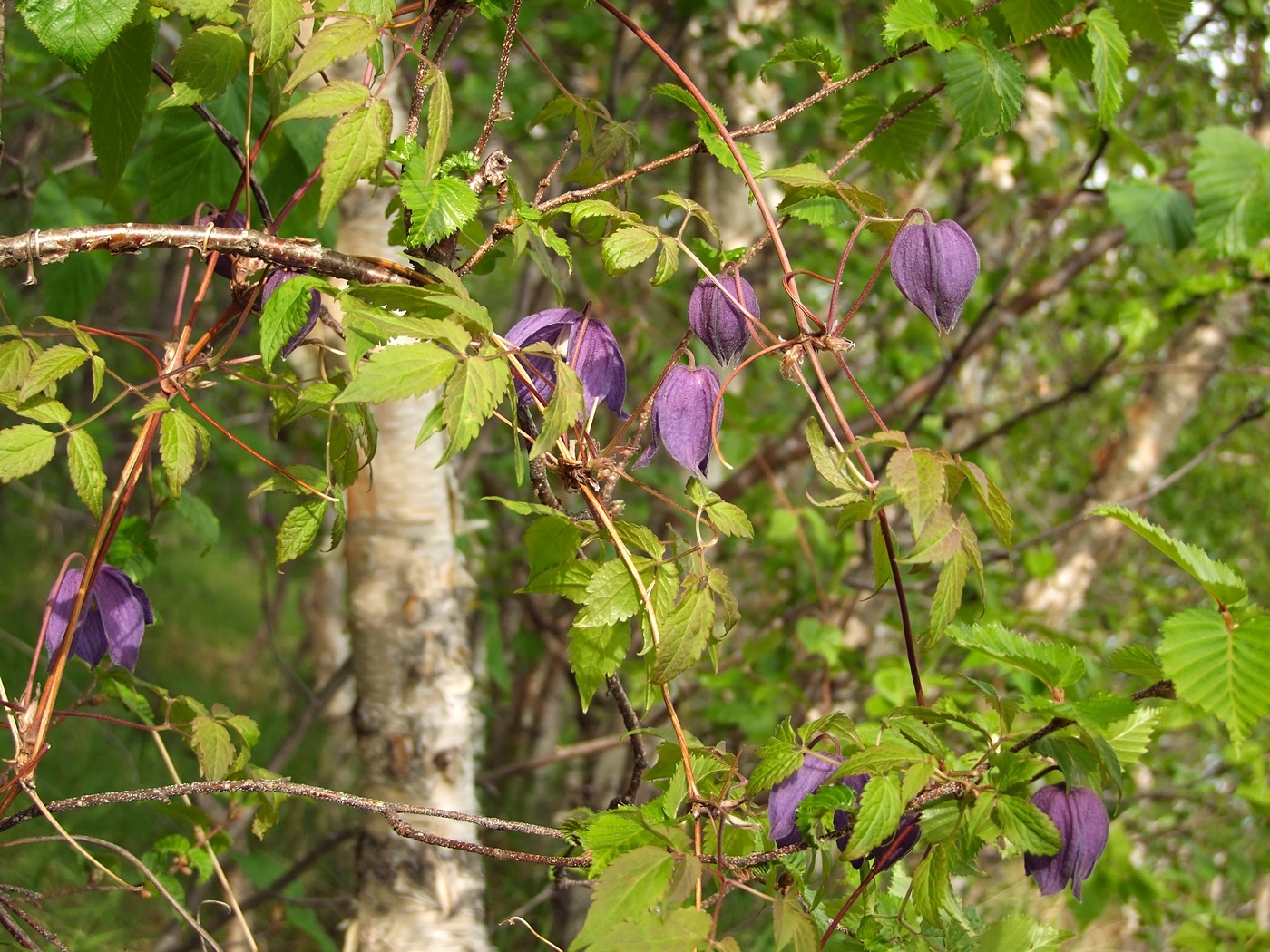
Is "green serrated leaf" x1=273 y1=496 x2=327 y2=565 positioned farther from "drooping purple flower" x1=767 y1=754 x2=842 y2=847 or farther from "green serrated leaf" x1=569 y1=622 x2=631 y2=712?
"drooping purple flower" x1=767 y1=754 x2=842 y2=847

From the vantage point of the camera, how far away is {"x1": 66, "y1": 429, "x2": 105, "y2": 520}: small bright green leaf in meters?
0.82

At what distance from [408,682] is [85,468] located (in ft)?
2.21

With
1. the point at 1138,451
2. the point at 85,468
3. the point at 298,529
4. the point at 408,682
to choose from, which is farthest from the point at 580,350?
the point at 1138,451

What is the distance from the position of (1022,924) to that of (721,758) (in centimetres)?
27

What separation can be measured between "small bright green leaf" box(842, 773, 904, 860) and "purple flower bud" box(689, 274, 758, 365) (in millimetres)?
348

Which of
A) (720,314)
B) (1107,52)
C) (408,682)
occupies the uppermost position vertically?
(1107,52)

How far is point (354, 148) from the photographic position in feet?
2.28

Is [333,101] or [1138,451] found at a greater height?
[333,101]

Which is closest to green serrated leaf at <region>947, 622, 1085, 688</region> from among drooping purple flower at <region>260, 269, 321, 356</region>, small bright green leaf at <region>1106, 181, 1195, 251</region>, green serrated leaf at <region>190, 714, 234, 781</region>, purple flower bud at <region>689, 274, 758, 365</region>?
purple flower bud at <region>689, 274, 758, 365</region>

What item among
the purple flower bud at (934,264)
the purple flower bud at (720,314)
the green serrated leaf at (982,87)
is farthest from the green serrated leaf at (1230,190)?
the purple flower bud at (720,314)

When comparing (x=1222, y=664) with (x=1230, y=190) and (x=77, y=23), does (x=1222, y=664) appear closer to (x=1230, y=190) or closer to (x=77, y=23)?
(x=77, y=23)

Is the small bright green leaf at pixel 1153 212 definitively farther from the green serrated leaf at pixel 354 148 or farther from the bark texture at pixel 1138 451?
the green serrated leaf at pixel 354 148

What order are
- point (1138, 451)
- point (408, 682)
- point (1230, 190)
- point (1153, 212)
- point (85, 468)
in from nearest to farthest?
1. point (85, 468)
2. point (408, 682)
3. point (1230, 190)
4. point (1153, 212)
5. point (1138, 451)

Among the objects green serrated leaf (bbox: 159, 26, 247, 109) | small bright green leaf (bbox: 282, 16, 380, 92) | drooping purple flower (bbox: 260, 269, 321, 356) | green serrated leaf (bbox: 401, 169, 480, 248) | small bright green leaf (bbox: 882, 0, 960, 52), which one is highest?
small bright green leaf (bbox: 882, 0, 960, 52)
